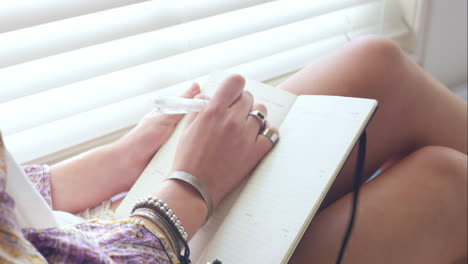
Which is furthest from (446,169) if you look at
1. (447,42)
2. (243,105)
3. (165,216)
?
(447,42)

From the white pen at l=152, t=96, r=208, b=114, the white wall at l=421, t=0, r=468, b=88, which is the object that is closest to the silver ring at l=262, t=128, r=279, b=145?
the white pen at l=152, t=96, r=208, b=114

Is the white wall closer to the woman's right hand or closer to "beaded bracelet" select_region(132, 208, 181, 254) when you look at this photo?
the woman's right hand

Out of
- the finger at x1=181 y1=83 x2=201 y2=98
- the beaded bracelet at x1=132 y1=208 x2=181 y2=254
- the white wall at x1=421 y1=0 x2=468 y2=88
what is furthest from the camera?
the white wall at x1=421 y1=0 x2=468 y2=88

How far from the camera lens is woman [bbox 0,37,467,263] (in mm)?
567

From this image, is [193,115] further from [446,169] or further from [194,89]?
[446,169]

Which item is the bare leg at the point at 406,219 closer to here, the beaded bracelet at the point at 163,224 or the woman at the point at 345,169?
the woman at the point at 345,169

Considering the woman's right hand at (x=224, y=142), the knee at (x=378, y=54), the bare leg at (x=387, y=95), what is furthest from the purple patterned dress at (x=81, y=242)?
the knee at (x=378, y=54)

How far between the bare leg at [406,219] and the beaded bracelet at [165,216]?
18cm

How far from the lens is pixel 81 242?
40cm

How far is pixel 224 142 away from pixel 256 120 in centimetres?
6

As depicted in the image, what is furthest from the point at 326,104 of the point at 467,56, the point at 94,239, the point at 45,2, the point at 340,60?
the point at 467,56

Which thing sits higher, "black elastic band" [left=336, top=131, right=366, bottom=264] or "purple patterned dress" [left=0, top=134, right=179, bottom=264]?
"purple patterned dress" [left=0, top=134, right=179, bottom=264]

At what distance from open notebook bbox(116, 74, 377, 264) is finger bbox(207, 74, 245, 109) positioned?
0.08 m

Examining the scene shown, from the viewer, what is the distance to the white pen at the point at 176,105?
599mm
